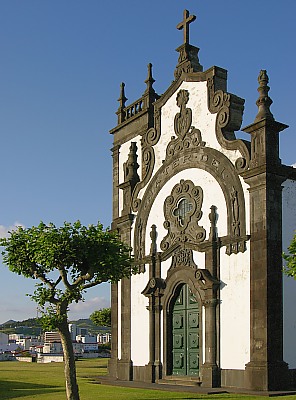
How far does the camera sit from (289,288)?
23.4 m

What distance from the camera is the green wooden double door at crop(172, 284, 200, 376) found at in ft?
85.8

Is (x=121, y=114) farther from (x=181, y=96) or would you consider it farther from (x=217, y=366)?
(x=217, y=366)

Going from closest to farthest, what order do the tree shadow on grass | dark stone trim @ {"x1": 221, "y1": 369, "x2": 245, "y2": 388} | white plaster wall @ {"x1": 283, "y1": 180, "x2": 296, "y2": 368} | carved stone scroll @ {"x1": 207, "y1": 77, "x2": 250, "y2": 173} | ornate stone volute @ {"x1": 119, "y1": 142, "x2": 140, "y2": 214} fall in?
white plaster wall @ {"x1": 283, "y1": 180, "x2": 296, "y2": 368}
dark stone trim @ {"x1": 221, "y1": 369, "x2": 245, "y2": 388}
the tree shadow on grass
carved stone scroll @ {"x1": 207, "y1": 77, "x2": 250, "y2": 173}
ornate stone volute @ {"x1": 119, "y1": 142, "x2": 140, "y2": 214}

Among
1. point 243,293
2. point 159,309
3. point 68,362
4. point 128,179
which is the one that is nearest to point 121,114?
point 128,179

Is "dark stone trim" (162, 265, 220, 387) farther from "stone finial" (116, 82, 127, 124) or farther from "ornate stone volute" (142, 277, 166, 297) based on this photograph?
"stone finial" (116, 82, 127, 124)

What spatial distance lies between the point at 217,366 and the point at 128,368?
21.9 feet

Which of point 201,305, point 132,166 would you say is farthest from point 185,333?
point 132,166

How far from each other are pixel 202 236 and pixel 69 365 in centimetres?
843

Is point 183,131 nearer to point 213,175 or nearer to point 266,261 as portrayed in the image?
point 213,175

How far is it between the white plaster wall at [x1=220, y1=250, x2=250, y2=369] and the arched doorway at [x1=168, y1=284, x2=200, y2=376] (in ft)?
5.70

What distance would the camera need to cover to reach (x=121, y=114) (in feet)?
113

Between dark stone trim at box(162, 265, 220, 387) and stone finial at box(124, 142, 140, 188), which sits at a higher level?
stone finial at box(124, 142, 140, 188)

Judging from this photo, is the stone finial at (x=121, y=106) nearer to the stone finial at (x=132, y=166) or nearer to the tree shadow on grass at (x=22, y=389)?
the stone finial at (x=132, y=166)

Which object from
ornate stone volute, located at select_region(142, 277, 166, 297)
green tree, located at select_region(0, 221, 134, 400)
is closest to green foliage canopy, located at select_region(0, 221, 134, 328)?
green tree, located at select_region(0, 221, 134, 400)
